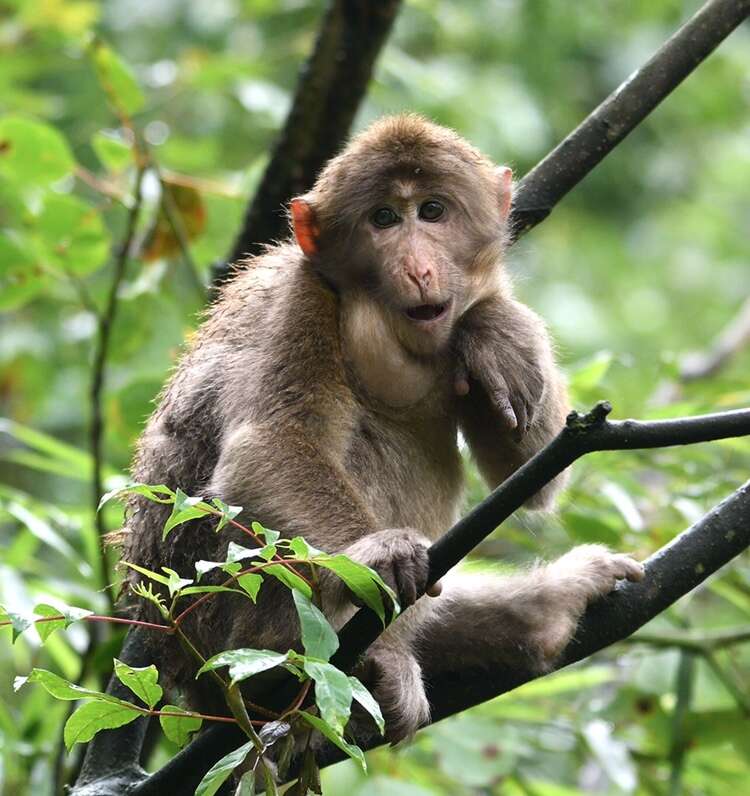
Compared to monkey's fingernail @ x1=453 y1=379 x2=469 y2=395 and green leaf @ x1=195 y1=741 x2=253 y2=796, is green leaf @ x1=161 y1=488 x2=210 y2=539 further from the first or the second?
monkey's fingernail @ x1=453 y1=379 x2=469 y2=395

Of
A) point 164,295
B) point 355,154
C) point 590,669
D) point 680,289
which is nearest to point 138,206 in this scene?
point 164,295

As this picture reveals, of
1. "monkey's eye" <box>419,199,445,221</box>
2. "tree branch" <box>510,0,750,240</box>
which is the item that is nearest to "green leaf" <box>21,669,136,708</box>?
"monkey's eye" <box>419,199,445,221</box>

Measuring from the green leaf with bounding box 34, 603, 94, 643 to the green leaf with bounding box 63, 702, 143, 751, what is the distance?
0.25 metres

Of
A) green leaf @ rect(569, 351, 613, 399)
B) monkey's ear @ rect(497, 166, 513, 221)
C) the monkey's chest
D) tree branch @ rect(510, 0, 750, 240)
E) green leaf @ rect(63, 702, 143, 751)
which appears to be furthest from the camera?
green leaf @ rect(569, 351, 613, 399)

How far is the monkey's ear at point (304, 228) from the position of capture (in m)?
4.32

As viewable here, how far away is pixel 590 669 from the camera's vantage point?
19.9ft

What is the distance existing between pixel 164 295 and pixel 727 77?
7.80 m

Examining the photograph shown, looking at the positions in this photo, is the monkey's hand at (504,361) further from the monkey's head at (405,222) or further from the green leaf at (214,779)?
the green leaf at (214,779)

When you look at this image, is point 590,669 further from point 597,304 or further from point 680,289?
point 680,289

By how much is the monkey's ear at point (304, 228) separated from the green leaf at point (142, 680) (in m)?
1.85

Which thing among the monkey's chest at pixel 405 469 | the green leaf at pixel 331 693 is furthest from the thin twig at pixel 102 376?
the green leaf at pixel 331 693

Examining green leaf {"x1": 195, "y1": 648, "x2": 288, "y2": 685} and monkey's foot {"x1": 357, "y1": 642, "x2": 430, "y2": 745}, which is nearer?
green leaf {"x1": 195, "y1": 648, "x2": 288, "y2": 685}

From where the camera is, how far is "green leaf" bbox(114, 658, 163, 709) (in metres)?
2.77

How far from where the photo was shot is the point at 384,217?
4250 millimetres
